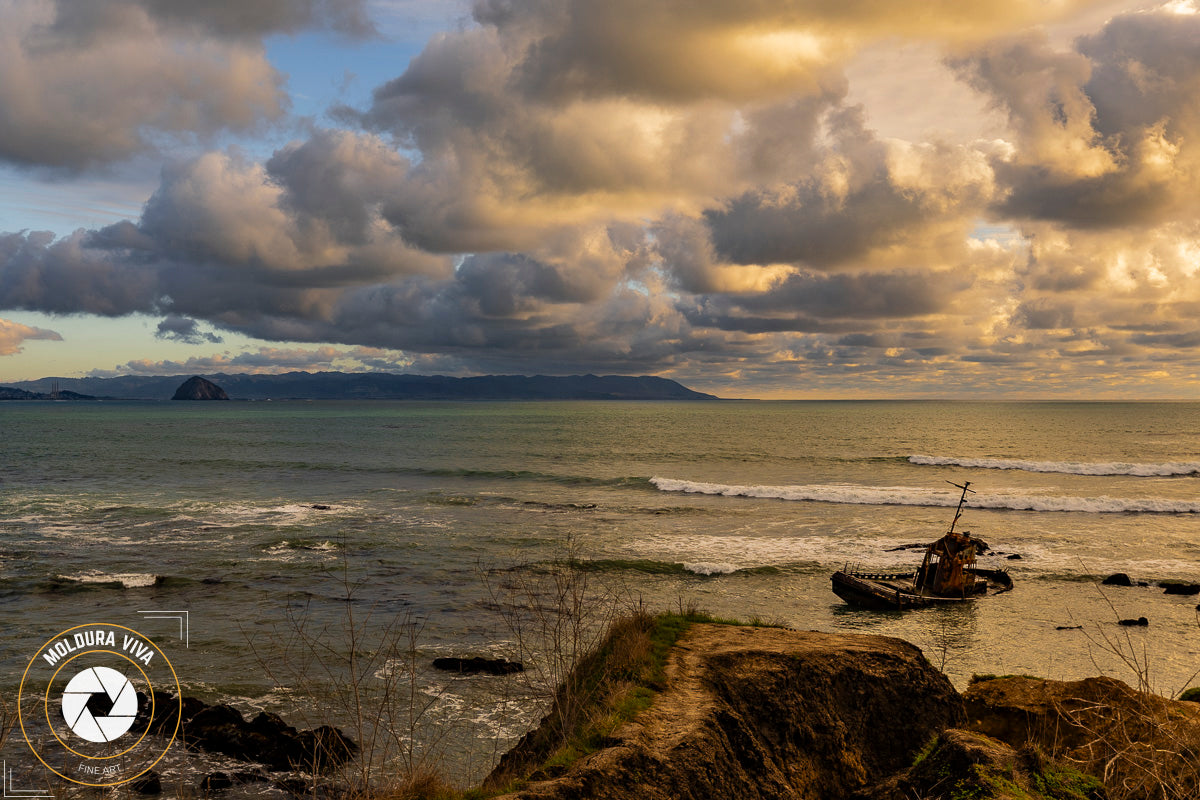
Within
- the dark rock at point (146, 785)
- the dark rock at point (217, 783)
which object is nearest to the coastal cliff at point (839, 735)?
the dark rock at point (217, 783)

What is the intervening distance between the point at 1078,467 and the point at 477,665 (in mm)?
63159

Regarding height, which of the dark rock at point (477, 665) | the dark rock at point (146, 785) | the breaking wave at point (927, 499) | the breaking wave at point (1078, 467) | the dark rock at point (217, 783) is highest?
the dark rock at point (146, 785)

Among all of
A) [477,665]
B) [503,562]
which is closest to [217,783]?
[477,665]

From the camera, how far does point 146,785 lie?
10.3 meters

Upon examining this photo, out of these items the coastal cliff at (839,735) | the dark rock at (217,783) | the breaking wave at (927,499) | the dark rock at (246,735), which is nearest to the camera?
the coastal cliff at (839,735)

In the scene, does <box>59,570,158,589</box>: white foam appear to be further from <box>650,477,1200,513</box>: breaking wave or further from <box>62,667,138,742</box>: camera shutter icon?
<box>650,477,1200,513</box>: breaking wave

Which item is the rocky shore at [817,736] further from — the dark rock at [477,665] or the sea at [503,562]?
the dark rock at [477,665]

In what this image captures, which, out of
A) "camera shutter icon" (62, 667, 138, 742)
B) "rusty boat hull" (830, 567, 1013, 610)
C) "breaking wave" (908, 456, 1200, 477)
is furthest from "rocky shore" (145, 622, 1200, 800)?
"breaking wave" (908, 456, 1200, 477)

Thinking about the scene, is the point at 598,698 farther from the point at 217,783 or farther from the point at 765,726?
the point at 217,783

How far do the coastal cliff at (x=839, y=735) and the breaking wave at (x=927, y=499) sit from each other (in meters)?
34.8

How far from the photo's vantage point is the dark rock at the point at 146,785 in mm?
10154

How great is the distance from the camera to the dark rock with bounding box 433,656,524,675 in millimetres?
15211

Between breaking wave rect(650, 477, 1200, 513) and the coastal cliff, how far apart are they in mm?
34845

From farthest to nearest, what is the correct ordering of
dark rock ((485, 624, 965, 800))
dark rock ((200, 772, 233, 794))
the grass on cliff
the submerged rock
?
1. dark rock ((200, 772, 233, 794))
2. the submerged rock
3. the grass on cliff
4. dark rock ((485, 624, 965, 800))
